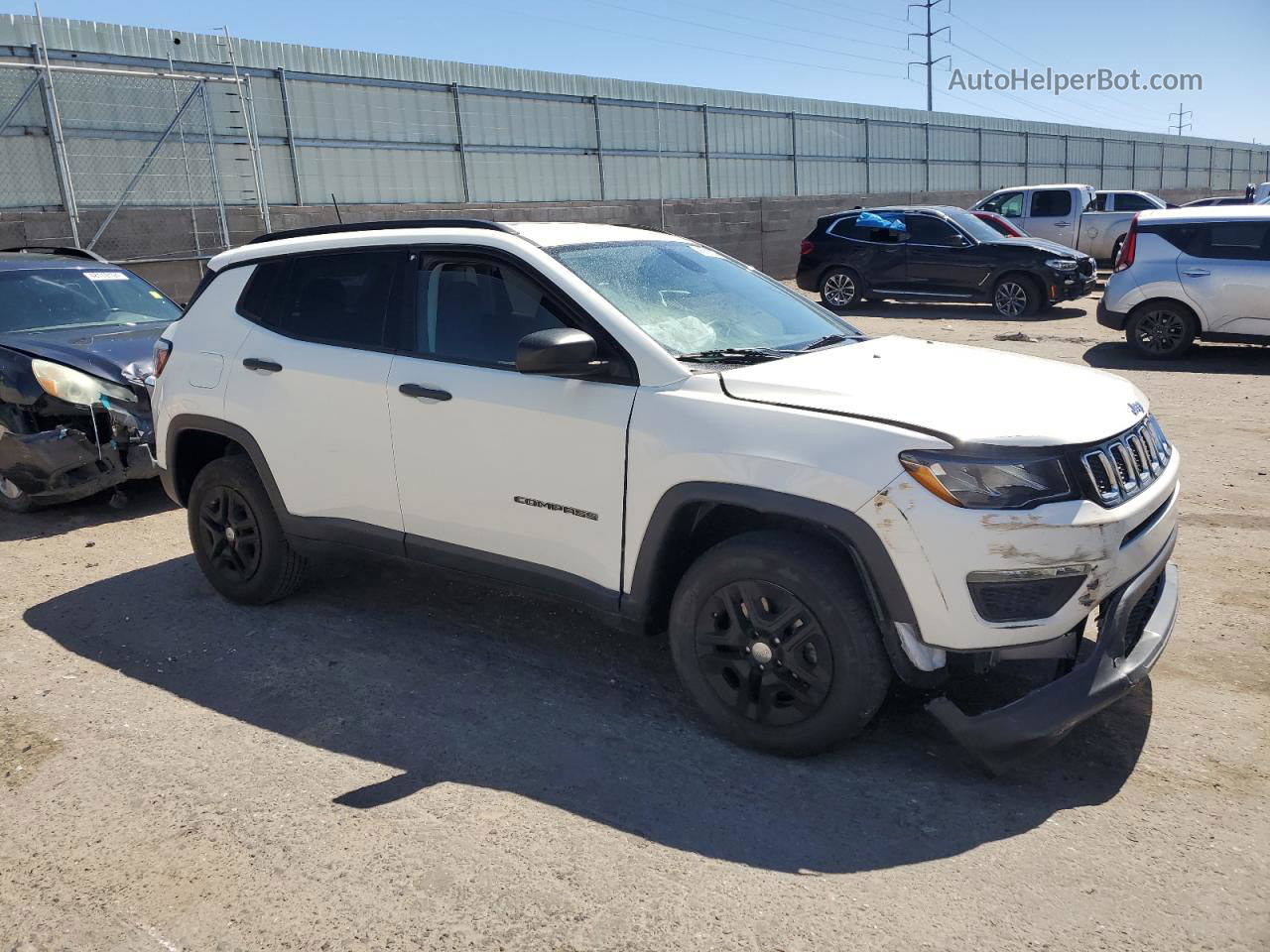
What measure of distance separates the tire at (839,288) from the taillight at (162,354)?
13.3m

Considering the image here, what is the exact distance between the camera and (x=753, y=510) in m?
3.54

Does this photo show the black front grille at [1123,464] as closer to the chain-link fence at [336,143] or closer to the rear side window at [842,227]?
the chain-link fence at [336,143]

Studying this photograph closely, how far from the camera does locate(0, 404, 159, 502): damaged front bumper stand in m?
6.54

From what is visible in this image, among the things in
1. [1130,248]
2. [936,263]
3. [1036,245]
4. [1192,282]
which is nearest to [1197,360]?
[1192,282]

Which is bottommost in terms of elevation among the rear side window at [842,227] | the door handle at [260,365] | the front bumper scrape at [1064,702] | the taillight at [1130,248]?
the front bumper scrape at [1064,702]

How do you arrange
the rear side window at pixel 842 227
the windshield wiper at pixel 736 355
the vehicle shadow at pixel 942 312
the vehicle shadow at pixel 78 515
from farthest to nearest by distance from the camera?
1. the rear side window at pixel 842 227
2. the vehicle shadow at pixel 942 312
3. the vehicle shadow at pixel 78 515
4. the windshield wiper at pixel 736 355

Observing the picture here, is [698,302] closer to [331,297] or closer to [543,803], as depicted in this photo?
[331,297]

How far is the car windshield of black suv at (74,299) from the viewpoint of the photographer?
7.52 m

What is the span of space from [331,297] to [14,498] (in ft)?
11.9

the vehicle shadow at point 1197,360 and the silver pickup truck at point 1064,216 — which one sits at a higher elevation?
the silver pickup truck at point 1064,216

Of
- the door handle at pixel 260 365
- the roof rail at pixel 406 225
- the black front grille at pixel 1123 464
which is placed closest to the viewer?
the black front grille at pixel 1123 464

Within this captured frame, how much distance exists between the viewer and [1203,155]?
155 feet

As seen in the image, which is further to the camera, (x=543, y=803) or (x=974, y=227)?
(x=974, y=227)

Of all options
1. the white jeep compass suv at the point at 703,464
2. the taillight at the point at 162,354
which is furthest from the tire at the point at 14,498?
the white jeep compass suv at the point at 703,464
